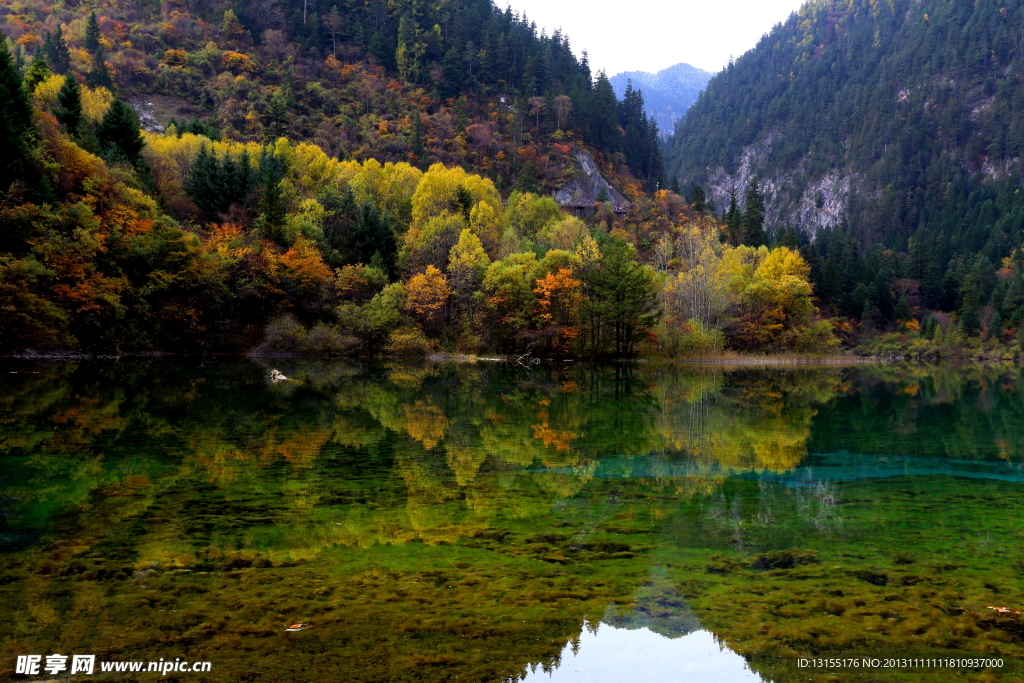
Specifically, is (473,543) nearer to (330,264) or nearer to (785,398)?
(785,398)

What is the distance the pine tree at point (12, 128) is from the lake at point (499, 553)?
1068 inches

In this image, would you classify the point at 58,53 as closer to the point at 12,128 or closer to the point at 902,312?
the point at 12,128

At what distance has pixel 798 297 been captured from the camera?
66.0 metres

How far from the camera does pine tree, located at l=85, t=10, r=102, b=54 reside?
92188 mm

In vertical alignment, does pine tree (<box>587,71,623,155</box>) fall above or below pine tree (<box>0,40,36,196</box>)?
above

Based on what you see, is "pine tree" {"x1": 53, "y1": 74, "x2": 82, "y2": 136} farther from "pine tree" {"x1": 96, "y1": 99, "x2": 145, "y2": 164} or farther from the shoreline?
the shoreline

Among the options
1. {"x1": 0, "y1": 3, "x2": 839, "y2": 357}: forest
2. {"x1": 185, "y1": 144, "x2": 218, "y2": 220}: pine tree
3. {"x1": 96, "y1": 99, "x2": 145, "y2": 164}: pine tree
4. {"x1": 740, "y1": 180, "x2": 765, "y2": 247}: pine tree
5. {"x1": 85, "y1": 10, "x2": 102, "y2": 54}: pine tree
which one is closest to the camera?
{"x1": 0, "y1": 3, "x2": 839, "y2": 357}: forest

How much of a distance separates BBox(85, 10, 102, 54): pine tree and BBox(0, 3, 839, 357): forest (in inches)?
12.5

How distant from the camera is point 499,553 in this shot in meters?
7.38

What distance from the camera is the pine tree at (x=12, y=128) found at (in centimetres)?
3497

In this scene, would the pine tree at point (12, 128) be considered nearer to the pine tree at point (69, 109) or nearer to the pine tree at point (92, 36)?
the pine tree at point (69, 109)

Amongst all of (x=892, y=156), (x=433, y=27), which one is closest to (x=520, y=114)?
(x=433, y=27)

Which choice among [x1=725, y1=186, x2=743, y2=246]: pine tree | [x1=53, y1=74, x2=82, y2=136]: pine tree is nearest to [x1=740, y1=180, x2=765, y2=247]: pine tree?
[x1=725, y1=186, x2=743, y2=246]: pine tree

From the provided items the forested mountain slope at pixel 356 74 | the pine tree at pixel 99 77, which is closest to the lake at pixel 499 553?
the forested mountain slope at pixel 356 74
